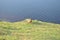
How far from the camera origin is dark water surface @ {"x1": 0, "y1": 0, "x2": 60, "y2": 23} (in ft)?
212

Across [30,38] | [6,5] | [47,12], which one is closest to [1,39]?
[30,38]

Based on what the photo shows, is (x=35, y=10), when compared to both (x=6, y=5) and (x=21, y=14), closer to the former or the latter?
(x=21, y=14)

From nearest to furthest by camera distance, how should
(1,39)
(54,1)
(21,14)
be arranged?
(1,39), (21,14), (54,1)

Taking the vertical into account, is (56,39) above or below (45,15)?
above

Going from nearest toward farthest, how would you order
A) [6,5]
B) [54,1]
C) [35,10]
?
[35,10] < [6,5] < [54,1]

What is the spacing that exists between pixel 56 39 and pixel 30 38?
311 centimetres

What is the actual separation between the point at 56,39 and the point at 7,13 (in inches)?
1871

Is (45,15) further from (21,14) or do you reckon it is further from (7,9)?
(7,9)

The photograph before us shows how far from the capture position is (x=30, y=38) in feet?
68.8

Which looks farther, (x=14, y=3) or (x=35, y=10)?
(x=14, y=3)

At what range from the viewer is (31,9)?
237ft

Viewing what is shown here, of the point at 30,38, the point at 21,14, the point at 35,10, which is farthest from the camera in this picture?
the point at 35,10

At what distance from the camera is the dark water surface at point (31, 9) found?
6475 cm

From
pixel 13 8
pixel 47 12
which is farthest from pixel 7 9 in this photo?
pixel 47 12
